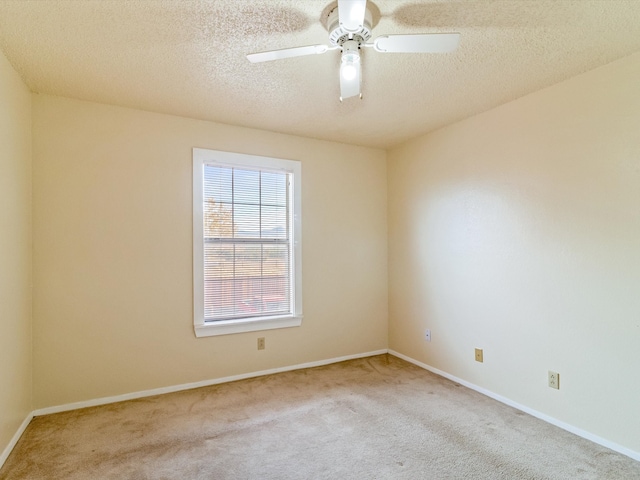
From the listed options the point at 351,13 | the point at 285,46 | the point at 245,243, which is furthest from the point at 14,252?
the point at 351,13

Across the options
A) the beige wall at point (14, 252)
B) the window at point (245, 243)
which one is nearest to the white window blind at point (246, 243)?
the window at point (245, 243)

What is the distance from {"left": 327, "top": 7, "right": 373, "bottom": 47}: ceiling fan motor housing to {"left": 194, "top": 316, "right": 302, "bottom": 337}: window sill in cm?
253

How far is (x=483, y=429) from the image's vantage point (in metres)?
2.45

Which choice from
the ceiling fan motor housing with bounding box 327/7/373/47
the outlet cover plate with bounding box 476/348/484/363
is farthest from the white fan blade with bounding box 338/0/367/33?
the outlet cover plate with bounding box 476/348/484/363

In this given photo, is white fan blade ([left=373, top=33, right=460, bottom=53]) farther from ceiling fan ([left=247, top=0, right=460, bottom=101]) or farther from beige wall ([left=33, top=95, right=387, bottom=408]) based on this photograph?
beige wall ([left=33, top=95, right=387, bottom=408])

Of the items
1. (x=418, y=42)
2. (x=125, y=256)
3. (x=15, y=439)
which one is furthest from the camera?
(x=125, y=256)

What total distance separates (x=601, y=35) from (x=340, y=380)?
3.15 meters

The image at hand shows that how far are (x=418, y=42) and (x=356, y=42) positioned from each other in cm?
30

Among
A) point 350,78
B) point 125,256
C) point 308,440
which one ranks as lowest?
point 308,440

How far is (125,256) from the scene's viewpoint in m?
2.96

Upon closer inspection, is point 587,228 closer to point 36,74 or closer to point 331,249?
point 331,249

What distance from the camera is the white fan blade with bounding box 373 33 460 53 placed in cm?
161

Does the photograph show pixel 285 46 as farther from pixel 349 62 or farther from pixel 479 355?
pixel 479 355

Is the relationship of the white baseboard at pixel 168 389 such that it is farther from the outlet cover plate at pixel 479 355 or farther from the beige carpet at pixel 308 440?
the outlet cover plate at pixel 479 355
